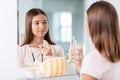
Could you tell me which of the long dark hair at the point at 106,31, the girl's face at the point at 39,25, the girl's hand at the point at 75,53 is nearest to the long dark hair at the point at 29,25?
the girl's face at the point at 39,25

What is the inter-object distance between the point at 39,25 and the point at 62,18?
17 cm

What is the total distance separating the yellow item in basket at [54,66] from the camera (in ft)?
4.69

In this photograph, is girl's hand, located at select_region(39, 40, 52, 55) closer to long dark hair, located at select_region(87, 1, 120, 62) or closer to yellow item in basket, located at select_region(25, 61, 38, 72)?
yellow item in basket, located at select_region(25, 61, 38, 72)

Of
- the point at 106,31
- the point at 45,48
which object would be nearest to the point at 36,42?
the point at 45,48

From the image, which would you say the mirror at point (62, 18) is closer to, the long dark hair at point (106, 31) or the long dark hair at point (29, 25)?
the long dark hair at point (29, 25)

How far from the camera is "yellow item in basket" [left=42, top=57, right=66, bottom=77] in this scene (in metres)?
1.43

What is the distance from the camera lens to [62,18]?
4.85ft

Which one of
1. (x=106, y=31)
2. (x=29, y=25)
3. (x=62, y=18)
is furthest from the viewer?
(x=62, y=18)

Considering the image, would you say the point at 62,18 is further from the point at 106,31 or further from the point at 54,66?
the point at 106,31

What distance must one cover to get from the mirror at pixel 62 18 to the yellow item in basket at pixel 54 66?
0.08 m

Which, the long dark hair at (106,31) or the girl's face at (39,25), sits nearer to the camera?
the long dark hair at (106,31)

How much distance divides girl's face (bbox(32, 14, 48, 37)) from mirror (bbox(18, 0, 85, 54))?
0.11 ft

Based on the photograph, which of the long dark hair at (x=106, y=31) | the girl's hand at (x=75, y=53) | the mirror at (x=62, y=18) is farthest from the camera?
the girl's hand at (x=75, y=53)
